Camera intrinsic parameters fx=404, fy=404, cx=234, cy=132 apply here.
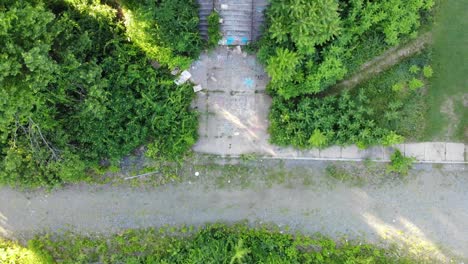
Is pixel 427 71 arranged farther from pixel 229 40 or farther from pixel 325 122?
pixel 229 40

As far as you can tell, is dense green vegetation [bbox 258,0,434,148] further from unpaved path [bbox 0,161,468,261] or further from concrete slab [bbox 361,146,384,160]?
unpaved path [bbox 0,161,468,261]

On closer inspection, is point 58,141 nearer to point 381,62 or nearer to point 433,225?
point 381,62

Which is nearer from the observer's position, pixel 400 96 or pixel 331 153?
pixel 400 96

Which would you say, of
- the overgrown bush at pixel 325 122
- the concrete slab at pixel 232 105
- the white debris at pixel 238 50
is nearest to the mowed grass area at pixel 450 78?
the overgrown bush at pixel 325 122

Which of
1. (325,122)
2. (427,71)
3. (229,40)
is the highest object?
(229,40)

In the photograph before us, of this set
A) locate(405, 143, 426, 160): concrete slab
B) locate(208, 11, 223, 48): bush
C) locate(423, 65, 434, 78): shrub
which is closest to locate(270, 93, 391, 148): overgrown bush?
locate(405, 143, 426, 160): concrete slab

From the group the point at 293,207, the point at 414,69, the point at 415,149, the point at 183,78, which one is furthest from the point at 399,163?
the point at 183,78

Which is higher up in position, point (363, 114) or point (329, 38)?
point (329, 38)
